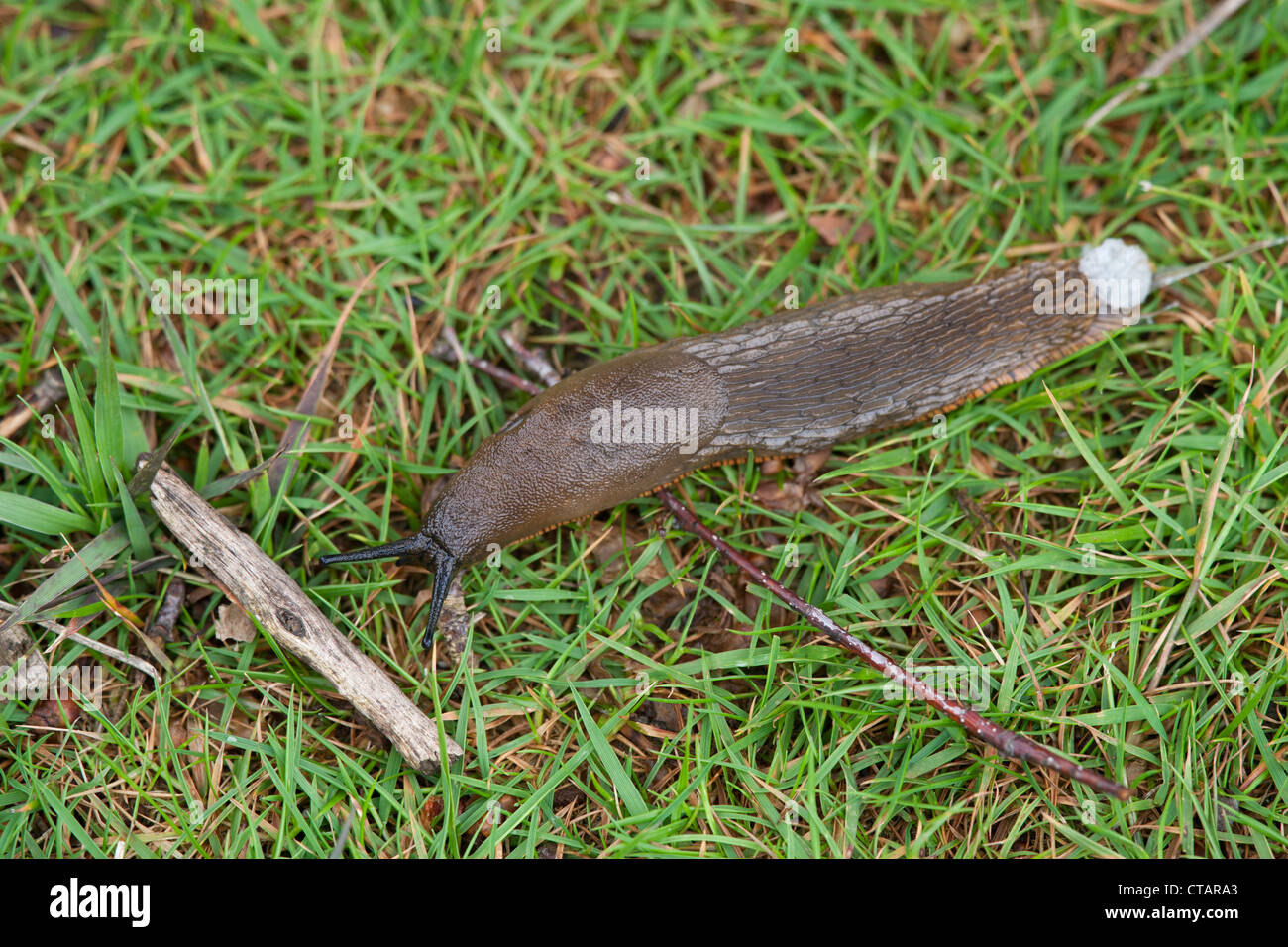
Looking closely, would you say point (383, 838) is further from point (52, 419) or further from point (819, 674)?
point (52, 419)

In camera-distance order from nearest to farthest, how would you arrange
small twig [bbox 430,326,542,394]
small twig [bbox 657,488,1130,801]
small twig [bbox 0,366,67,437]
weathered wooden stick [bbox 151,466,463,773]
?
small twig [bbox 657,488,1130,801], weathered wooden stick [bbox 151,466,463,773], small twig [bbox 0,366,67,437], small twig [bbox 430,326,542,394]

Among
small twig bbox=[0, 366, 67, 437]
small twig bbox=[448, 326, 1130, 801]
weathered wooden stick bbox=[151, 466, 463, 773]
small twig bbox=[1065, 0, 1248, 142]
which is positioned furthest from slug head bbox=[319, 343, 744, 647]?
small twig bbox=[1065, 0, 1248, 142]

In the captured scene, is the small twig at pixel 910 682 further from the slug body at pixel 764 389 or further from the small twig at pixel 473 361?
the small twig at pixel 473 361

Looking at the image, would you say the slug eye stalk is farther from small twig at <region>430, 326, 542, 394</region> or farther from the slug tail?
small twig at <region>430, 326, 542, 394</region>

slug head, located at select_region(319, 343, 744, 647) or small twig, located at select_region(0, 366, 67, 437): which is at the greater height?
small twig, located at select_region(0, 366, 67, 437)

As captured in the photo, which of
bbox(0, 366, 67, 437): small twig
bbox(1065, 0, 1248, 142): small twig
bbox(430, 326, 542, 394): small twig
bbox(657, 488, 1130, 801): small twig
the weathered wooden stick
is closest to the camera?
bbox(657, 488, 1130, 801): small twig

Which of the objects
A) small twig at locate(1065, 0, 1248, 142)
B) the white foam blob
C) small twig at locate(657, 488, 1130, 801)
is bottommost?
small twig at locate(657, 488, 1130, 801)

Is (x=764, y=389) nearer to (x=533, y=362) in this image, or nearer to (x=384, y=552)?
(x=533, y=362)
